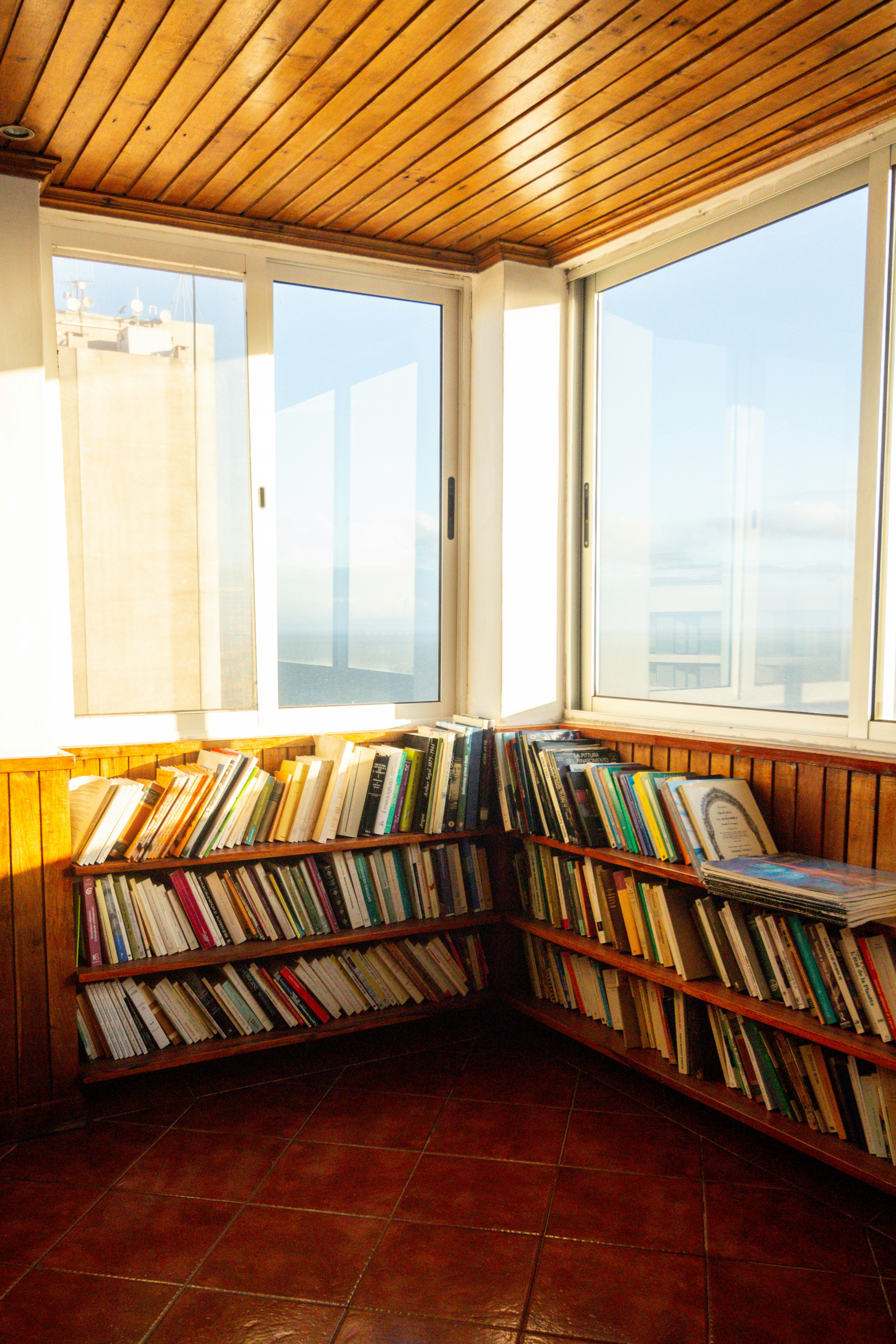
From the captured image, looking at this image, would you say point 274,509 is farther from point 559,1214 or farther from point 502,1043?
point 559,1214

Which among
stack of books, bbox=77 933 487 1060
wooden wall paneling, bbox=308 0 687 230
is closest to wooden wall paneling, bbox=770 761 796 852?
stack of books, bbox=77 933 487 1060

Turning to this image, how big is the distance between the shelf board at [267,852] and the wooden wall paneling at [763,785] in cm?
105

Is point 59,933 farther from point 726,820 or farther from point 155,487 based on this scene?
point 726,820

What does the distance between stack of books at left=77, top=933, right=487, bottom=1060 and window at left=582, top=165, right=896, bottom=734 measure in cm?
117

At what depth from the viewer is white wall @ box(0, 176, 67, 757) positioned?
2928mm

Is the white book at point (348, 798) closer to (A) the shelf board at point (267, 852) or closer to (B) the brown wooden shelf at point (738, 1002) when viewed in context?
(A) the shelf board at point (267, 852)

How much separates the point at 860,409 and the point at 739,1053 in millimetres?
1871

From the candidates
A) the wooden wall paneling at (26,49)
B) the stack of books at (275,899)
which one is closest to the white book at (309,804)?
the stack of books at (275,899)

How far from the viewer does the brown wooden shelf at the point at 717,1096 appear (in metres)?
2.47

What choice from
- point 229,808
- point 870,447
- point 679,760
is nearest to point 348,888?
point 229,808

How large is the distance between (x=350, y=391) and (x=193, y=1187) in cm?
274

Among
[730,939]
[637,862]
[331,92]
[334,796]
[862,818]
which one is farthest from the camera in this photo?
[334,796]

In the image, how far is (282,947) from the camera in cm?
336

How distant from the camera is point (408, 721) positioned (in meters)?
3.98
